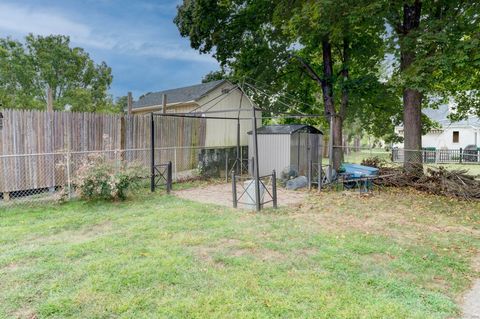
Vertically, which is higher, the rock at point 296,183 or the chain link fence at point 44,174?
the chain link fence at point 44,174

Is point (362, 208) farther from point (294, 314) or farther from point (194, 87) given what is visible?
point (194, 87)

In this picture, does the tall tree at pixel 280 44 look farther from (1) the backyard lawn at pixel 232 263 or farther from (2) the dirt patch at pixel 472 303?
(2) the dirt patch at pixel 472 303

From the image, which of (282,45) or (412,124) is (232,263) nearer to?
(412,124)

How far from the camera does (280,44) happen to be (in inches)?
525

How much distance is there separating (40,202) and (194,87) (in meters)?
11.2

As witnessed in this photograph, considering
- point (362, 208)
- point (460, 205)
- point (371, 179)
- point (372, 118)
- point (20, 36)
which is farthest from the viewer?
point (20, 36)

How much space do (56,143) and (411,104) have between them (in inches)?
419

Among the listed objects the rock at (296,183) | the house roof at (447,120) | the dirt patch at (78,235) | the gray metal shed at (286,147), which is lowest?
the dirt patch at (78,235)

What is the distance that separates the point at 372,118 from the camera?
16719 mm

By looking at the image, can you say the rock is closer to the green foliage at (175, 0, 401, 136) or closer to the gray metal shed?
the gray metal shed

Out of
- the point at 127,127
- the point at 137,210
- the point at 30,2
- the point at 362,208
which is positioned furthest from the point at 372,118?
the point at 30,2

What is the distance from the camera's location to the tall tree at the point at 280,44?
1168 cm

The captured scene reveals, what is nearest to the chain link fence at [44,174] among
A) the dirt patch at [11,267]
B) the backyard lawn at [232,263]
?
the backyard lawn at [232,263]

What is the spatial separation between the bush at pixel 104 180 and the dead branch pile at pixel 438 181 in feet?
24.5
